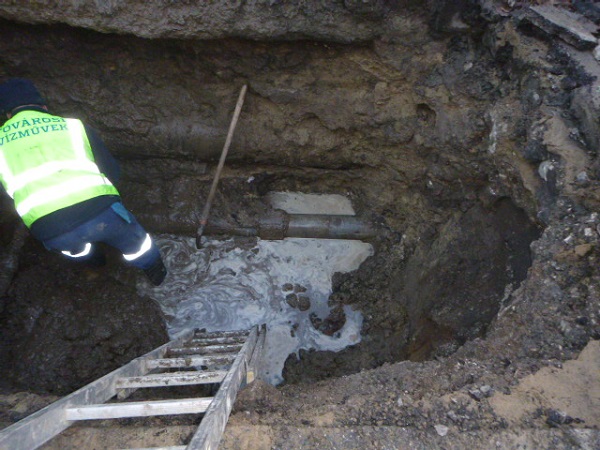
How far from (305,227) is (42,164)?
2218mm

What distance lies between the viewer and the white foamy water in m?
3.71

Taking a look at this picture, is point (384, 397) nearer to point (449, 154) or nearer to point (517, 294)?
point (517, 294)

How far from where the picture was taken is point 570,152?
2.30 metres

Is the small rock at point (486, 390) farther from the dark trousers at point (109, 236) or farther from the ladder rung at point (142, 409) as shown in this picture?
the dark trousers at point (109, 236)

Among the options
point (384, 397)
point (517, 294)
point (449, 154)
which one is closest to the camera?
point (384, 397)

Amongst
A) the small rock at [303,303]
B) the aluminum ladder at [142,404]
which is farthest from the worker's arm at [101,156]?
the small rock at [303,303]

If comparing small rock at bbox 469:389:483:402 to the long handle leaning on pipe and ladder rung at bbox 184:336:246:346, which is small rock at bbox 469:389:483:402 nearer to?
ladder rung at bbox 184:336:246:346

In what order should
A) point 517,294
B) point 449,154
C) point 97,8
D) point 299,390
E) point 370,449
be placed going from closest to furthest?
point 370,449
point 517,294
point 299,390
point 97,8
point 449,154

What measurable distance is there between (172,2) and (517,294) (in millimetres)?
2668

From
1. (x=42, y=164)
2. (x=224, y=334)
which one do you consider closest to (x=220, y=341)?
(x=224, y=334)

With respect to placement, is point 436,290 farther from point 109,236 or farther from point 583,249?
point 109,236

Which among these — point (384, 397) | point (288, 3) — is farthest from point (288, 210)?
point (384, 397)

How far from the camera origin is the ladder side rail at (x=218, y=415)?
55.2 inches

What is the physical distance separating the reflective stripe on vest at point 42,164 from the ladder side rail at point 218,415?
132 centimetres
